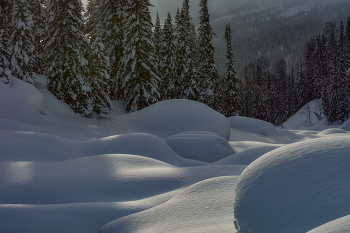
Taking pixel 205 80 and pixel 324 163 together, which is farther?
pixel 205 80

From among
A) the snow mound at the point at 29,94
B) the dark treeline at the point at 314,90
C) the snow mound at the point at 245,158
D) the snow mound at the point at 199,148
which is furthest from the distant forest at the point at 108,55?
the dark treeline at the point at 314,90

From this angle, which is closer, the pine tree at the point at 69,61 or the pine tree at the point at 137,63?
the pine tree at the point at 69,61

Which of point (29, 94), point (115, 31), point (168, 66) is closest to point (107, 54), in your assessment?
point (115, 31)

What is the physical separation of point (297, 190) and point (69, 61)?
20.2m

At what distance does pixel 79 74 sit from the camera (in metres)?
Answer: 20.0

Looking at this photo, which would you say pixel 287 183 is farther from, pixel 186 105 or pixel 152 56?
pixel 152 56

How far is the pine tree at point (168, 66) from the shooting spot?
33.1m

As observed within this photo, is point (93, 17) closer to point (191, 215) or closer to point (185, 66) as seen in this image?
point (185, 66)

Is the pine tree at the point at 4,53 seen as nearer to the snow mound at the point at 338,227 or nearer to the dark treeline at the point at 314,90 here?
the snow mound at the point at 338,227

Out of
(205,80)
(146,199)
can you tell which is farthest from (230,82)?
(146,199)

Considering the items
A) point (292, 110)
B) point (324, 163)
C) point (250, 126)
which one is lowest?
point (292, 110)

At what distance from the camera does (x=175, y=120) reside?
1549cm

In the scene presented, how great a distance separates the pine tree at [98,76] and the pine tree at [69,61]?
1.08 m

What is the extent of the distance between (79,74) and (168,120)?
27.4ft
